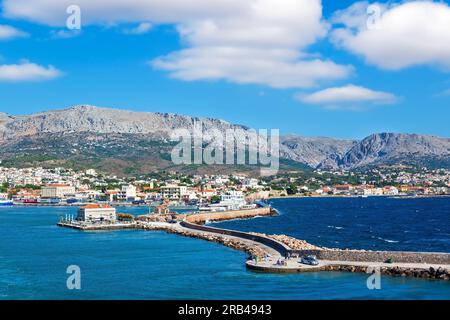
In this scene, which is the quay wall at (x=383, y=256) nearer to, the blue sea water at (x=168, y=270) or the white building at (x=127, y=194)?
the blue sea water at (x=168, y=270)

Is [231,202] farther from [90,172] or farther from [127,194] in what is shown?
[90,172]

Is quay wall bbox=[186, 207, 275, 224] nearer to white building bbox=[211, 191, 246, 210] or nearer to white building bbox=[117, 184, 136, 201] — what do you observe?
white building bbox=[211, 191, 246, 210]

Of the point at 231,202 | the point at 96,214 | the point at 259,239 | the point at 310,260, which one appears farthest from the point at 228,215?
the point at 310,260

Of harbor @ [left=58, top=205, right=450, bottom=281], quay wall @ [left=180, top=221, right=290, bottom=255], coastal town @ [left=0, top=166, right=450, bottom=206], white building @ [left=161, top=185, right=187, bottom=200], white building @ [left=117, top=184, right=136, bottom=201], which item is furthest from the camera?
white building @ [left=161, top=185, right=187, bottom=200]

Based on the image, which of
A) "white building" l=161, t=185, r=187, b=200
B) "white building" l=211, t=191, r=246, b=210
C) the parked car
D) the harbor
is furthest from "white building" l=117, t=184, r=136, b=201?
the parked car

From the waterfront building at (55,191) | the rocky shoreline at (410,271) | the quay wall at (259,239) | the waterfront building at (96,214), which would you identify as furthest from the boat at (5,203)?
the rocky shoreline at (410,271)
